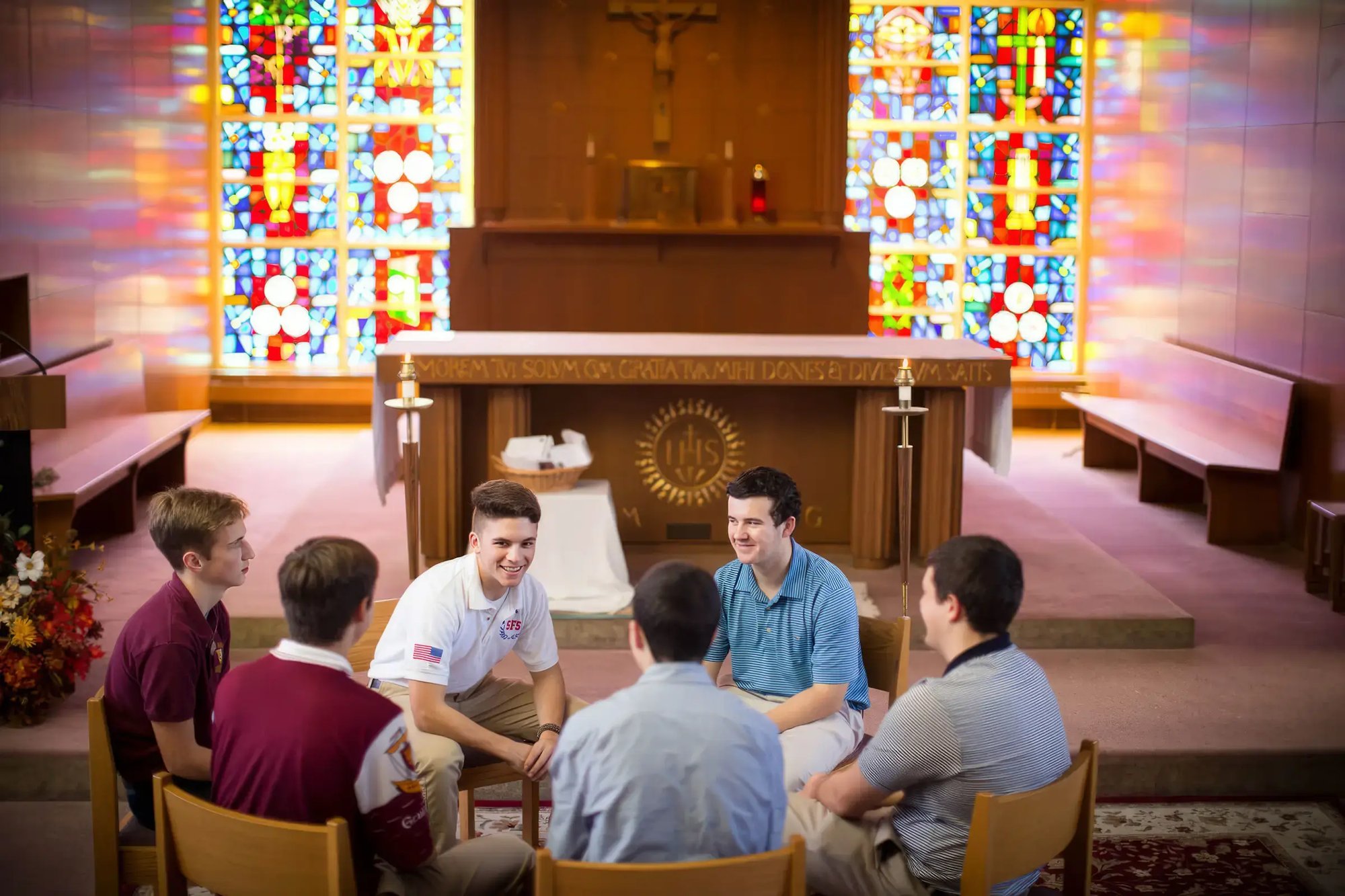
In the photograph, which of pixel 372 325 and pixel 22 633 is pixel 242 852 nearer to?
pixel 22 633

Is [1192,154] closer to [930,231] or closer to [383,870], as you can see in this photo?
[930,231]

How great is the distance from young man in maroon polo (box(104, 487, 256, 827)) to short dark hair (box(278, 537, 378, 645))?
0.50m

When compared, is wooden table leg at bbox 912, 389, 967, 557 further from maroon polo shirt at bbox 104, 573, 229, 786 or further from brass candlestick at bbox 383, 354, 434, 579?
maroon polo shirt at bbox 104, 573, 229, 786

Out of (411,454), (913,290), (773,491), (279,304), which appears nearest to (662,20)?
(913,290)

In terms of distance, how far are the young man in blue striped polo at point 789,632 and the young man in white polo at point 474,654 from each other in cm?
42

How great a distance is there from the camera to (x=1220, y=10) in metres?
8.73

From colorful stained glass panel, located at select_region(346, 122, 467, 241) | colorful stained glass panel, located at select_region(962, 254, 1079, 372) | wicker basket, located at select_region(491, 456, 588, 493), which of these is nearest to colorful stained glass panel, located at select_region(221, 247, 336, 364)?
colorful stained glass panel, located at select_region(346, 122, 467, 241)

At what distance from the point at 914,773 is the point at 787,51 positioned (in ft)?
21.2

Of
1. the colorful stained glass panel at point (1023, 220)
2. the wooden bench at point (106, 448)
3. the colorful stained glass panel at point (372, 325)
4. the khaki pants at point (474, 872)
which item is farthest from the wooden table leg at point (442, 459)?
the colorful stained glass panel at point (1023, 220)

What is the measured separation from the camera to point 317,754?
102 inches

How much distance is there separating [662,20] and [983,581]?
6.05m

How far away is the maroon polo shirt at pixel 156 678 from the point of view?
3053 millimetres

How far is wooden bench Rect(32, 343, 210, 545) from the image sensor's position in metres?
6.55

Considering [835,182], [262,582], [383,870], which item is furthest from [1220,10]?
[383,870]
